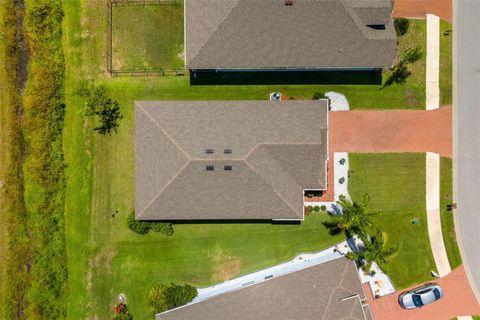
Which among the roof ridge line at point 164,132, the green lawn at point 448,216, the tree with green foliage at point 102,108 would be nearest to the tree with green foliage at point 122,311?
the roof ridge line at point 164,132

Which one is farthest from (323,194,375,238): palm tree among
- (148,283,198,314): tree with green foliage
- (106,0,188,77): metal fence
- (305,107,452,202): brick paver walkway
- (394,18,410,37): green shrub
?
(106,0,188,77): metal fence

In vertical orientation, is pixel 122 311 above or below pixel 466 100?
below

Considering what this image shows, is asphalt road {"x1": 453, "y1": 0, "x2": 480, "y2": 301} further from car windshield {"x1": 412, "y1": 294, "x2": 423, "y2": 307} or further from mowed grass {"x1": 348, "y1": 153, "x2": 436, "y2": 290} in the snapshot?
car windshield {"x1": 412, "y1": 294, "x2": 423, "y2": 307}

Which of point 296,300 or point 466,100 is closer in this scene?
point 296,300

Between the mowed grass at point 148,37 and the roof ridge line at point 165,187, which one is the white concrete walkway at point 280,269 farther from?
the mowed grass at point 148,37

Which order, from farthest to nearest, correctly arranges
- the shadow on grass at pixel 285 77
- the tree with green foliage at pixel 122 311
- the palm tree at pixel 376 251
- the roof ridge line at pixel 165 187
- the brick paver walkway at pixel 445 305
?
the brick paver walkway at pixel 445 305
the shadow on grass at pixel 285 77
the tree with green foliage at pixel 122 311
the palm tree at pixel 376 251
the roof ridge line at pixel 165 187

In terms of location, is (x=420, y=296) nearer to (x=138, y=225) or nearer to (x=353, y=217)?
(x=353, y=217)

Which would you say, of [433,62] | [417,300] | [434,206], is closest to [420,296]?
[417,300]

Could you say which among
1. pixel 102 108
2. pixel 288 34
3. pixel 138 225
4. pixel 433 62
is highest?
pixel 288 34
